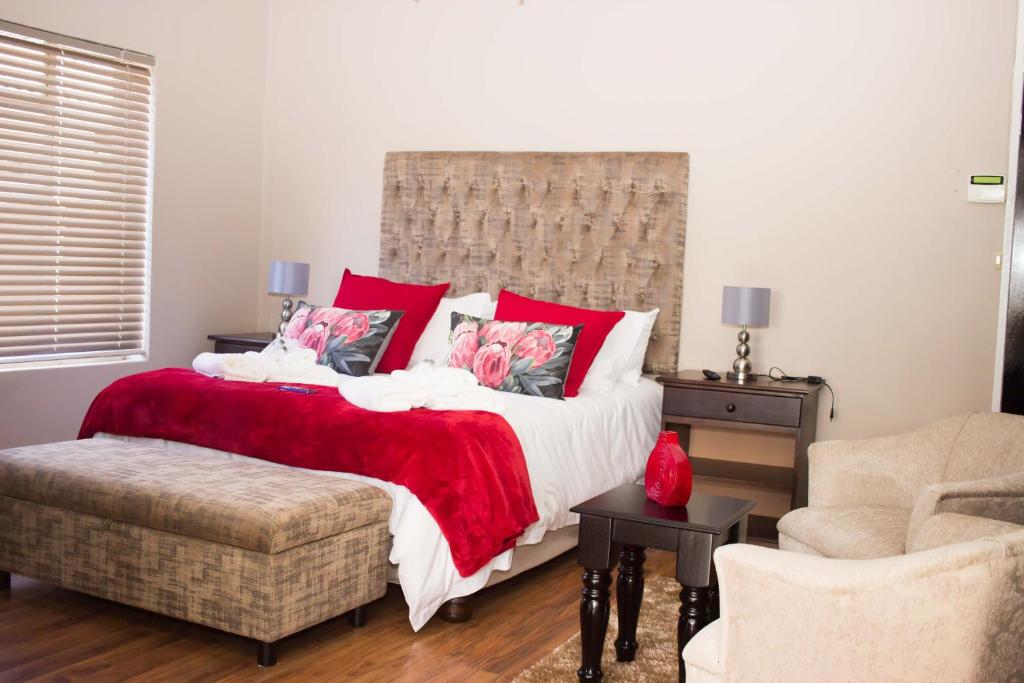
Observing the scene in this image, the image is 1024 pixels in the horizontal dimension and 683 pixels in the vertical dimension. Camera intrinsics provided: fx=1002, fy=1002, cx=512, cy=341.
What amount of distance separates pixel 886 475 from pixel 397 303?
2.44 metres

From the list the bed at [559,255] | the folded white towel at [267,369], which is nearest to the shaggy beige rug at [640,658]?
the bed at [559,255]

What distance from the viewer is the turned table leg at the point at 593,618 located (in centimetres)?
265

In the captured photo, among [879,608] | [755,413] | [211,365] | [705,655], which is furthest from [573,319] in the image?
[879,608]

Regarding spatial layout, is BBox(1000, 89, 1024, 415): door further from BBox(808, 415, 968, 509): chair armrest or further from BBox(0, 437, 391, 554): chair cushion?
BBox(0, 437, 391, 554): chair cushion

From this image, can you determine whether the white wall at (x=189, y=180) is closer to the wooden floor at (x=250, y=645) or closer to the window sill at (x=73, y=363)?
the window sill at (x=73, y=363)

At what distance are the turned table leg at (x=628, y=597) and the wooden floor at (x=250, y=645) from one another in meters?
0.25

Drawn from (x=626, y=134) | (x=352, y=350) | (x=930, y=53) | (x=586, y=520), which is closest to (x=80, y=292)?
(x=352, y=350)

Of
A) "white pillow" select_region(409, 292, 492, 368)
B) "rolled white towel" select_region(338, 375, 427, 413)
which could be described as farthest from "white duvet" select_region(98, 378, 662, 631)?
"white pillow" select_region(409, 292, 492, 368)

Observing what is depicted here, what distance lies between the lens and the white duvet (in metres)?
3.11

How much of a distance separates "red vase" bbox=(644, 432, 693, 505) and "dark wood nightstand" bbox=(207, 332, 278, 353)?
2.98 m

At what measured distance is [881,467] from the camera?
3209mm

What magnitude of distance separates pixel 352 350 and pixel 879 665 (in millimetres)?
3018

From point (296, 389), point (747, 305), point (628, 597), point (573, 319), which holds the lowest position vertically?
point (628, 597)

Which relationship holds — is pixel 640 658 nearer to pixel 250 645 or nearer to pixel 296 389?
pixel 250 645
